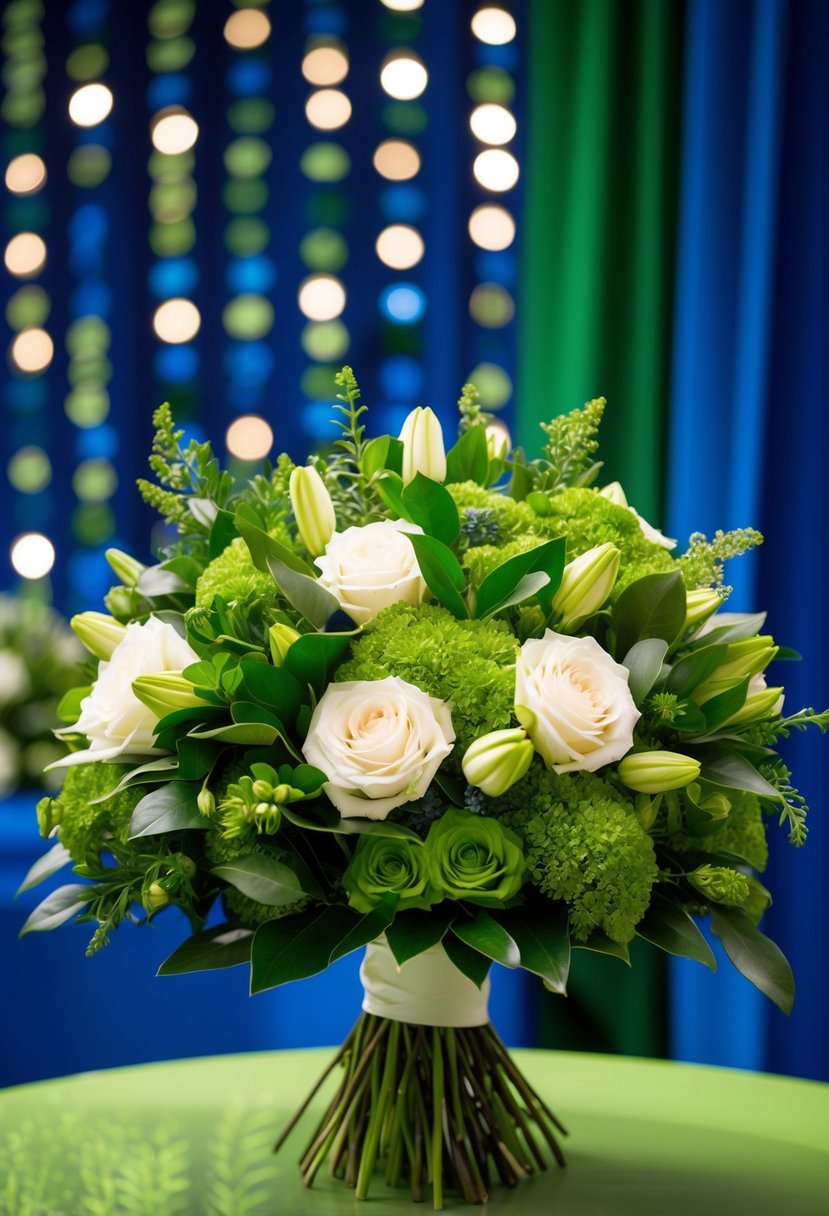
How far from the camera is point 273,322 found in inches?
92.8

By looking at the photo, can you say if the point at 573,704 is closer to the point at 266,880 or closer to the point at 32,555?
the point at 266,880

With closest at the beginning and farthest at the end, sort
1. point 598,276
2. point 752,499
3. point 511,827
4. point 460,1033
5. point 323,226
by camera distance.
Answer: point 511,827 < point 460,1033 < point 752,499 < point 598,276 < point 323,226

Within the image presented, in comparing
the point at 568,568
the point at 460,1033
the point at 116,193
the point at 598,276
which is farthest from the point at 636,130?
the point at 460,1033

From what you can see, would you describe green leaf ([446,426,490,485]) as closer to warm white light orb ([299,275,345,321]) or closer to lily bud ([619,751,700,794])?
lily bud ([619,751,700,794])

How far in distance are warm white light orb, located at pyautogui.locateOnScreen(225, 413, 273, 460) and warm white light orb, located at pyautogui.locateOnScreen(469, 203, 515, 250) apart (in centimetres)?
51

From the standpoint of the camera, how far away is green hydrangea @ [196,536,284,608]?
2.58 feet

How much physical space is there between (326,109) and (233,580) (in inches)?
69.7

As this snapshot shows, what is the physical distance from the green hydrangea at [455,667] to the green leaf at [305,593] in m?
0.03

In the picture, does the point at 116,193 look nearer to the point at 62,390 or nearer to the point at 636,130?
the point at 62,390

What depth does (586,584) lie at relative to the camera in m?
0.76

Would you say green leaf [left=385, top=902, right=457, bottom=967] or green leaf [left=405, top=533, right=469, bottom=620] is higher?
green leaf [left=405, top=533, right=469, bottom=620]

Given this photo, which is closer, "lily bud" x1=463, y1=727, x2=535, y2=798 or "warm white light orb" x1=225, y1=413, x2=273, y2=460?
"lily bud" x1=463, y1=727, x2=535, y2=798

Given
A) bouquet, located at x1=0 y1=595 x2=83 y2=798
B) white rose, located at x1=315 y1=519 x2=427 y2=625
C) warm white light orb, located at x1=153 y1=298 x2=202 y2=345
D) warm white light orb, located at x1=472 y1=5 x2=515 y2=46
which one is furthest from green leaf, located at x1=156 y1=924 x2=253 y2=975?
warm white light orb, located at x1=472 y1=5 x2=515 y2=46

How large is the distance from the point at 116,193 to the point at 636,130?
0.96 m
